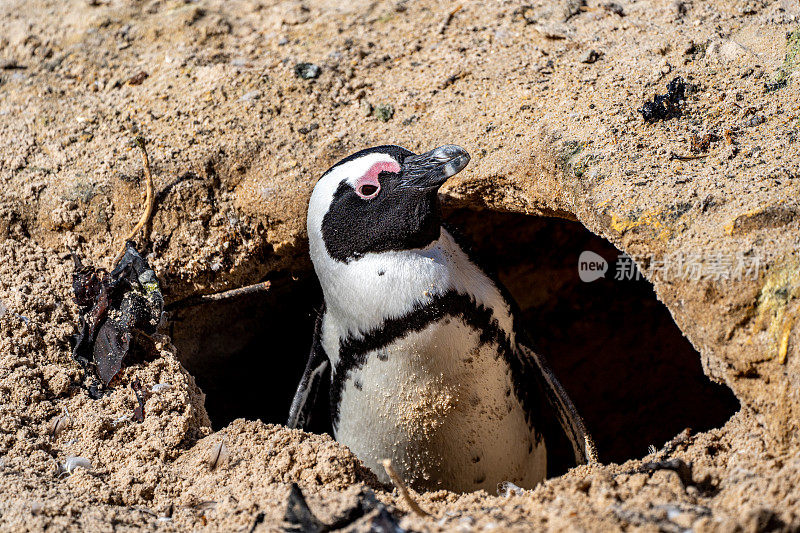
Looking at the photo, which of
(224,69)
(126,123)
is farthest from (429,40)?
(126,123)

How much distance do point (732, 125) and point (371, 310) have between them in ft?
4.12

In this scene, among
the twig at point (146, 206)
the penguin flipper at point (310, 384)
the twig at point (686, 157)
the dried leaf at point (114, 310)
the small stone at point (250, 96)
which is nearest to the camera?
the twig at point (686, 157)

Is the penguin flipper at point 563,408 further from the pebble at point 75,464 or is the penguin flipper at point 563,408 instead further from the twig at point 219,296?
the pebble at point 75,464

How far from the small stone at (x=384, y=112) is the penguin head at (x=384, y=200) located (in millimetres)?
511

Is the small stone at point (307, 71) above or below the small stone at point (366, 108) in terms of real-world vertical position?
above

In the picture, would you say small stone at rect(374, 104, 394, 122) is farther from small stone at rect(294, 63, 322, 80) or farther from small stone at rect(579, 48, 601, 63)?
small stone at rect(579, 48, 601, 63)

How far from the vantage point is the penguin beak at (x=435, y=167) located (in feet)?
7.45

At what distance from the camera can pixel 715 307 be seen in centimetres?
185

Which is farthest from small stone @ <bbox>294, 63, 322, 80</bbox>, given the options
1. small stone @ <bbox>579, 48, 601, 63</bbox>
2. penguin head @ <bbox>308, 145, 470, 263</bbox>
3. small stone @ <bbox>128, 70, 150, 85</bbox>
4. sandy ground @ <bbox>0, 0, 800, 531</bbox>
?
small stone @ <bbox>579, 48, 601, 63</bbox>

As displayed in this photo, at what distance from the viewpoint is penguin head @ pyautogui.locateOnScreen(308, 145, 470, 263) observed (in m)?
2.31

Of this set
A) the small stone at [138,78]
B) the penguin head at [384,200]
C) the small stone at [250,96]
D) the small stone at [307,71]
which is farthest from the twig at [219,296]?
the small stone at [138,78]

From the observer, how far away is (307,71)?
3.13 meters

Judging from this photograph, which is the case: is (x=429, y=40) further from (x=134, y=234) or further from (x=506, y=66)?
(x=134, y=234)

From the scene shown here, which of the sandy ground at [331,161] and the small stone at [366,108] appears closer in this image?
the sandy ground at [331,161]
